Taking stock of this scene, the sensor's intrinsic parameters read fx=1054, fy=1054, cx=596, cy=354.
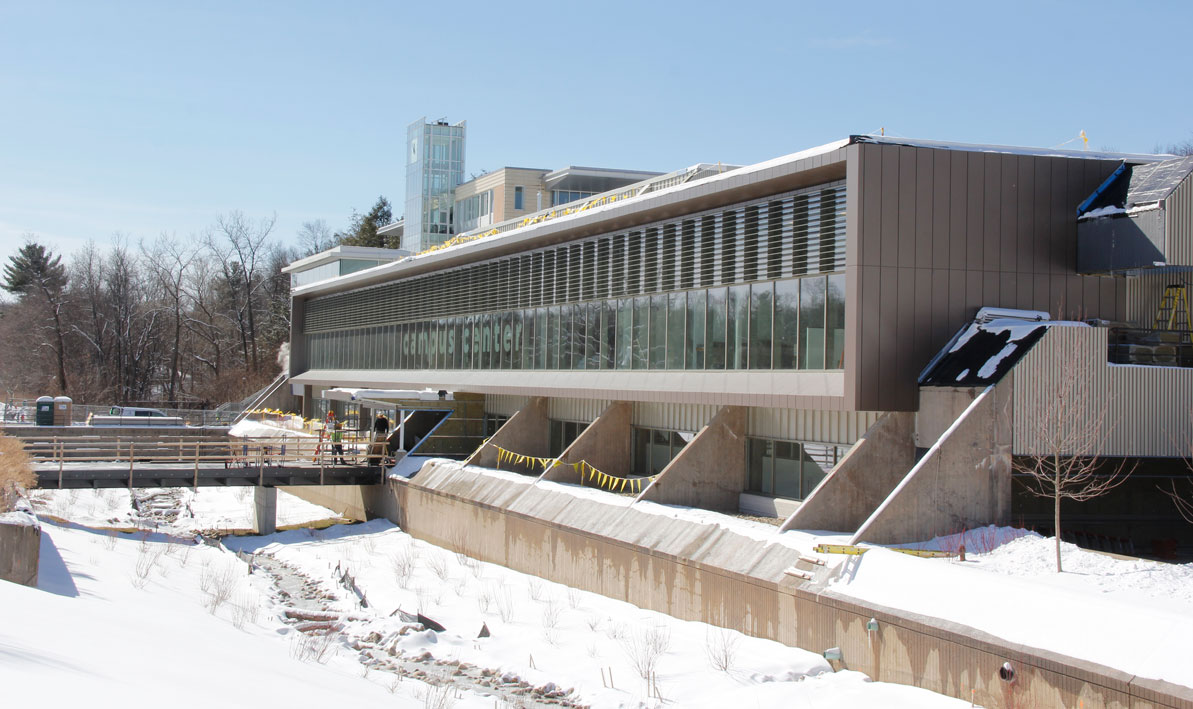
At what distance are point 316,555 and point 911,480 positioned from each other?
18161 mm

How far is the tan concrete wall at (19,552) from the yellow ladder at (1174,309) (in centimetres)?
2206

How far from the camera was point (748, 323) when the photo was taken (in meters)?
25.1

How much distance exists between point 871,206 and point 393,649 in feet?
41.0

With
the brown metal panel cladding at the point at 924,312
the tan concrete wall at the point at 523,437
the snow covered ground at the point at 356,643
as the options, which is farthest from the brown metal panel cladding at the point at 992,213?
the tan concrete wall at the point at 523,437

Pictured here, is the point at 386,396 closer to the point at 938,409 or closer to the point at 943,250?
the point at 943,250

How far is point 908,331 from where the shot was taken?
2147 cm

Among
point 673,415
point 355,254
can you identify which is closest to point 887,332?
point 673,415

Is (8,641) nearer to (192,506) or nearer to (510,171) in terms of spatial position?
(192,506)

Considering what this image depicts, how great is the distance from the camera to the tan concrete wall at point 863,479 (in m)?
20.6

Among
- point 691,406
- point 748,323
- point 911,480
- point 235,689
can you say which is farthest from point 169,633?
point 691,406

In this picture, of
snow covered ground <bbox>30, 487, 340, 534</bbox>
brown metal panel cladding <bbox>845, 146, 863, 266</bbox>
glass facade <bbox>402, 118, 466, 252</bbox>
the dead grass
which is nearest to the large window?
brown metal panel cladding <bbox>845, 146, 863, 266</bbox>

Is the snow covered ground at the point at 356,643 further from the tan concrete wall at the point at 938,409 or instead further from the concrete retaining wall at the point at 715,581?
the tan concrete wall at the point at 938,409

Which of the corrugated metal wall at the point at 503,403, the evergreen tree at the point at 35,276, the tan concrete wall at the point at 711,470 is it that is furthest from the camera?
the evergreen tree at the point at 35,276

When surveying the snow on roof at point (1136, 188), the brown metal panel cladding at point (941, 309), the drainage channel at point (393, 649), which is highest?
the snow on roof at point (1136, 188)
